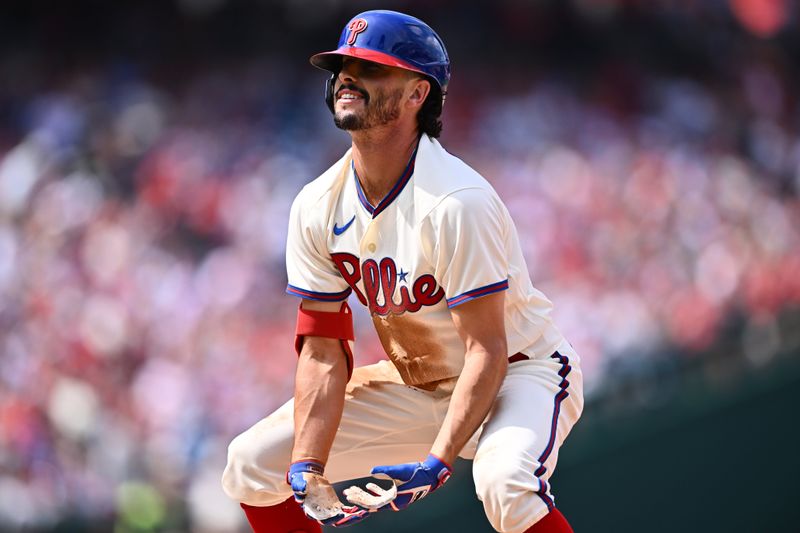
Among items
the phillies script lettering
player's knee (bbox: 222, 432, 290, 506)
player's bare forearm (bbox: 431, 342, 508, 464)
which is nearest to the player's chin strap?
the phillies script lettering

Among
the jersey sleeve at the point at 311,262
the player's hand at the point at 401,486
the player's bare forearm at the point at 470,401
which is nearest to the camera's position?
the player's hand at the point at 401,486

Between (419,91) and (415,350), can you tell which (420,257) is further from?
(419,91)

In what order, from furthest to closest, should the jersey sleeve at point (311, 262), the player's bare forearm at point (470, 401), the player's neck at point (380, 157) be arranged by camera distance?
1. the jersey sleeve at point (311, 262)
2. the player's neck at point (380, 157)
3. the player's bare forearm at point (470, 401)

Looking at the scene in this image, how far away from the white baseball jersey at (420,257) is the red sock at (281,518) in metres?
0.48

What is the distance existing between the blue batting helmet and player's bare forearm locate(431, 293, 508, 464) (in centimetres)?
63

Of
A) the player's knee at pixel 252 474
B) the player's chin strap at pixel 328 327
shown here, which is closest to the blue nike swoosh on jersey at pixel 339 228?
the player's chin strap at pixel 328 327

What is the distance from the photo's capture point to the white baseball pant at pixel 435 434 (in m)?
2.70

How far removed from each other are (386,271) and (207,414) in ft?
13.0

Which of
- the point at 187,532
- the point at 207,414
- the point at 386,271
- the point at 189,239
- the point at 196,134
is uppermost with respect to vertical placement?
the point at 386,271

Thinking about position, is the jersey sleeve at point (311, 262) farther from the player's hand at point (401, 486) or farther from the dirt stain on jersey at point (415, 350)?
the player's hand at point (401, 486)

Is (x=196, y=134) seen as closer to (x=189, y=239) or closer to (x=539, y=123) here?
(x=189, y=239)

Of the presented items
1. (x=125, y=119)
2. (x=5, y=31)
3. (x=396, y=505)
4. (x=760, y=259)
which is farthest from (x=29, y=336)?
(x=396, y=505)

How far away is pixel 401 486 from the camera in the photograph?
8.78ft

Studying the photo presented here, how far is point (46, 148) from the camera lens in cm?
826
